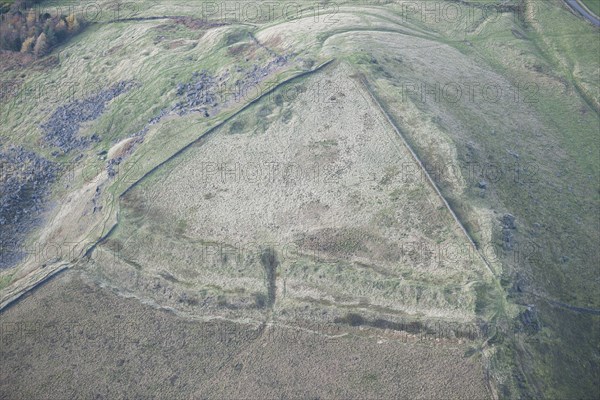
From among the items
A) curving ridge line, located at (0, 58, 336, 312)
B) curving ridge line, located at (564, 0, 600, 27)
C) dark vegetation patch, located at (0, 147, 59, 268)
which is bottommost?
dark vegetation patch, located at (0, 147, 59, 268)

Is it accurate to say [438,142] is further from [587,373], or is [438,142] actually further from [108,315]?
[108,315]

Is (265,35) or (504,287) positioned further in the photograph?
(265,35)

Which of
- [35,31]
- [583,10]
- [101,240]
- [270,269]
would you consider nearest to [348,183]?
[270,269]

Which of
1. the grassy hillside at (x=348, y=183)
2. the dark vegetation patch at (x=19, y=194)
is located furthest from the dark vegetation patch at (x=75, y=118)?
the dark vegetation patch at (x=19, y=194)

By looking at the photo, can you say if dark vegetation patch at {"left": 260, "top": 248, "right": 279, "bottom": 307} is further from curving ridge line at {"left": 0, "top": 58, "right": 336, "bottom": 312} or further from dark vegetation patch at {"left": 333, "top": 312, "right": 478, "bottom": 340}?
curving ridge line at {"left": 0, "top": 58, "right": 336, "bottom": 312}

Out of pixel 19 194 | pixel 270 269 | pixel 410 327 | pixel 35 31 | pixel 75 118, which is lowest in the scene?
pixel 19 194

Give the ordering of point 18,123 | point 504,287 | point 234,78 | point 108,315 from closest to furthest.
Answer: point 504,287 → point 108,315 → point 234,78 → point 18,123

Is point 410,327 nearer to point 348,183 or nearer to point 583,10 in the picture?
point 348,183

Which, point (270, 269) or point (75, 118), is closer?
point (270, 269)

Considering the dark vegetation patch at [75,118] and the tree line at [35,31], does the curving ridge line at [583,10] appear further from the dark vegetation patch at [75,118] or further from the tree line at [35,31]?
the tree line at [35,31]

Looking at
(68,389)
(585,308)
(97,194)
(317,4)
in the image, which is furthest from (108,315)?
(317,4)

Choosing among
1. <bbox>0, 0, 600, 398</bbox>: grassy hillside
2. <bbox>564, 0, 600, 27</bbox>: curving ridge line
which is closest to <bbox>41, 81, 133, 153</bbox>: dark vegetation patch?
<bbox>0, 0, 600, 398</bbox>: grassy hillside
